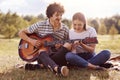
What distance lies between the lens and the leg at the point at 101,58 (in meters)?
6.74

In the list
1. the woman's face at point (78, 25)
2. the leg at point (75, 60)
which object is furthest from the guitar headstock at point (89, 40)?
the woman's face at point (78, 25)

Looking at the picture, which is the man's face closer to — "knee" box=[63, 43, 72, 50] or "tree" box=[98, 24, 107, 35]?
"knee" box=[63, 43, 72, 50]

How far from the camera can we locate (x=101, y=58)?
677cm

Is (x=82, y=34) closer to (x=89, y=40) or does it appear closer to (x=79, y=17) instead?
(x=79, y=17)

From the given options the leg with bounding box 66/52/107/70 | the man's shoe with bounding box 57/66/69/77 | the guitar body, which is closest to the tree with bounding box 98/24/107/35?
the guitar body

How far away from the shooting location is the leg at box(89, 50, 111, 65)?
6.74 metres

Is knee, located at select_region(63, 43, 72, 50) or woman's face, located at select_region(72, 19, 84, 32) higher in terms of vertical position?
woman's face, located at select_region(72, 19, 84, 32)

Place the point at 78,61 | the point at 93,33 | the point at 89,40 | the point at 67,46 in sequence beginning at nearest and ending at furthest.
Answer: the point at 89,40
the point at 67,46
the point at 78,61
the point at 93,33

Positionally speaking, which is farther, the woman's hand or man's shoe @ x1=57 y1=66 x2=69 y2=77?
the woman's hand

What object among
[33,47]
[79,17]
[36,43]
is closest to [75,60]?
[79,17]

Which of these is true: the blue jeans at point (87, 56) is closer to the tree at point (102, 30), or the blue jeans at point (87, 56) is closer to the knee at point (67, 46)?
the knee at point (67, 46)

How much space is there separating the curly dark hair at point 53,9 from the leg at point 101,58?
3.64 ft

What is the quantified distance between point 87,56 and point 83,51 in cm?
14

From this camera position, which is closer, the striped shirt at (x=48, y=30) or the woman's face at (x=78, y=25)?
the woman's face at (x=78, y=25)
